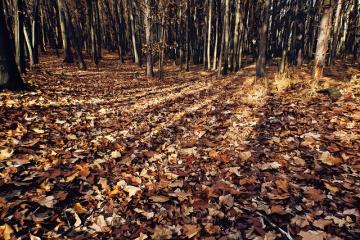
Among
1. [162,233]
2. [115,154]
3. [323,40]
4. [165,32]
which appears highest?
[165,32]

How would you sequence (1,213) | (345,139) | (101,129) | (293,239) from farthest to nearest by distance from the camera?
(101,129) < (345,139) < (1,213) < (293,239)

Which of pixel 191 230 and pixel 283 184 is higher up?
pixel 283 184

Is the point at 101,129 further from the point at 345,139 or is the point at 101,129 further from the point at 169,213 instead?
the point at 345,139

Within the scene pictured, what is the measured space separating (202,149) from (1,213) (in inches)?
135

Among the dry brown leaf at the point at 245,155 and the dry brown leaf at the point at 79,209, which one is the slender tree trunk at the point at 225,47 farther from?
the dry brown leaf at the point at 79,209

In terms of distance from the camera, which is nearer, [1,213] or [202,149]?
[1,213]

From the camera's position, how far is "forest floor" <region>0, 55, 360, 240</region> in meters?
3.08

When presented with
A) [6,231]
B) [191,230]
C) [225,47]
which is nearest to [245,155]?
[191,230]

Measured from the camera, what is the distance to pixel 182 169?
452 centimetres

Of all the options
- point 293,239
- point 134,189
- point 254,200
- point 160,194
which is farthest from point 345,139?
point 134,189

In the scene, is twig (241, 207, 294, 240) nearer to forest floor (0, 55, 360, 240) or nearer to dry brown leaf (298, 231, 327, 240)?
forest floor (0, 55, 360, 240)

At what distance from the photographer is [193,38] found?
90.7 ft

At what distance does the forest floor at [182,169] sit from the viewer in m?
3.08

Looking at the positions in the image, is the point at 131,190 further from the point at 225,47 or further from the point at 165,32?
the point at 225,47
